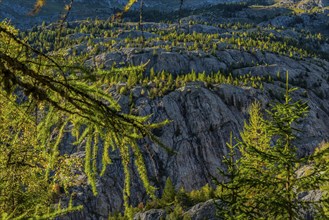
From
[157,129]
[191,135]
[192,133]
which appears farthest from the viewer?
[192,133]

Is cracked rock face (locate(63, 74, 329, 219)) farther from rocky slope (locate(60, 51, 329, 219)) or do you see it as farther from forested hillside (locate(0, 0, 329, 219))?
forested hillside (locate(0, 0, 329, 219))

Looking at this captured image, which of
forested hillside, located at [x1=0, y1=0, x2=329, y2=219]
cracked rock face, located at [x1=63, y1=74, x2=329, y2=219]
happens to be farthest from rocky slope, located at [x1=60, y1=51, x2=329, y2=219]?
forested hillside, located at [x1=0, y1=0, x2=329, y2=219]

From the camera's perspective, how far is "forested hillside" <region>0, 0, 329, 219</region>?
12.6ft

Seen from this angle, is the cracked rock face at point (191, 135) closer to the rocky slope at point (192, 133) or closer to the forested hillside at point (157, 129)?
the rocky slope at point (192, 133)

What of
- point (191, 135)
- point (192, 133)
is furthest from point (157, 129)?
point (192, 133)


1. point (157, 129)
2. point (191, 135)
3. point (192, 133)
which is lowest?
point (191, 135)

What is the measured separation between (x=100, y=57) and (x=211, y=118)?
1604 inches

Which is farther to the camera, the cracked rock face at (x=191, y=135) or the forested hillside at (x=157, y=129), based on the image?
the cracked rock face at (x=191, y=135)

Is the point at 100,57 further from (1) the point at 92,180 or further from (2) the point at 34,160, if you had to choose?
(1) the point at 92,180

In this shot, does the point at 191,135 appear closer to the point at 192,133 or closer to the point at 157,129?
the point at 192,133

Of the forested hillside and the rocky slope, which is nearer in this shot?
the forested hillside

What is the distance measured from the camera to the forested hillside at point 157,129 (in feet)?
12.6

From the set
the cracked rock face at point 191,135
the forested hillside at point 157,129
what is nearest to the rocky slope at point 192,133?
the cracked rock face at point 191,135

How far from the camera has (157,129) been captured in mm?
56219
